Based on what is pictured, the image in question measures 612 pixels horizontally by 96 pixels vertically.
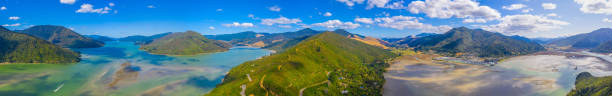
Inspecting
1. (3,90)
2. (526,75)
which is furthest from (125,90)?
(526,75)

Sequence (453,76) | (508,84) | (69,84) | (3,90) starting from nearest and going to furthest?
(3,90), (69,84), (508,84), (453,76)

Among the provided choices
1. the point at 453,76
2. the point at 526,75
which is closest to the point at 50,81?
the point at 453,76

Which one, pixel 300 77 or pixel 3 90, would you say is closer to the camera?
pixel 3 90

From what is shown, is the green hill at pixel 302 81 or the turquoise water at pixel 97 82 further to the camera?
the turquoise water at pixel 97 82

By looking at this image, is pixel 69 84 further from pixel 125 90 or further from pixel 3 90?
pixel 125 90

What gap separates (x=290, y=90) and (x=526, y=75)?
180 m

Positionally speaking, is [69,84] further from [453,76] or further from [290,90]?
[453,76]

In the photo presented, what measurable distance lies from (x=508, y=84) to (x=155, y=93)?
200378mm

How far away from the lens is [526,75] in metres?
174

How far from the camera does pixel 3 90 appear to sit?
108812 millimetres

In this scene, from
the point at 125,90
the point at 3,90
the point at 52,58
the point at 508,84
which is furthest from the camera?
the point at 52,58

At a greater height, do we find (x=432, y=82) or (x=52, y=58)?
(x=52, y=58)

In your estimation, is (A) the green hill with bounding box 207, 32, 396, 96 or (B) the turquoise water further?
Result: (B) the turquoise water

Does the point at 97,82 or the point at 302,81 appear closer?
the point at 302,81
